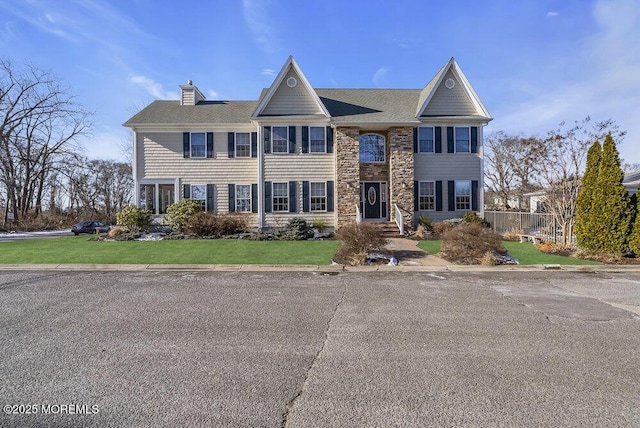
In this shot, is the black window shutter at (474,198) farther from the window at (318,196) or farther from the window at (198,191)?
the window at (198,191)

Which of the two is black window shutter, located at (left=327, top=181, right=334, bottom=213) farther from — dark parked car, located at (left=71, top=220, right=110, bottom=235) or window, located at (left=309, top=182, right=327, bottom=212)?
dark parked car, located at (left=71, top=220, right=110, bottom=235)

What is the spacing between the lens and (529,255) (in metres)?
12.1

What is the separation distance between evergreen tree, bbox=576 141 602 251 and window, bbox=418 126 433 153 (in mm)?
7575

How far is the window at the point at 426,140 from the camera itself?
18844 millimetres

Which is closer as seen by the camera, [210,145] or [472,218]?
[472,218]

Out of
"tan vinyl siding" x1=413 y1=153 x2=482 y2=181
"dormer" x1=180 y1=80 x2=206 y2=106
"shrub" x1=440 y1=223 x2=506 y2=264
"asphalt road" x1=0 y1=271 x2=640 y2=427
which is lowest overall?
"asphalt road" x1=0 y1=271 x2=640 y2=427

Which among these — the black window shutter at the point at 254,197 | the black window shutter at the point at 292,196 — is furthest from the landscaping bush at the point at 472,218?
the black window shutter at the point at 254,197

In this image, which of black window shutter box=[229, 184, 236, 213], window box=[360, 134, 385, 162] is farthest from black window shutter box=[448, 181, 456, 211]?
black window shutter box=[229, 184, 236, 213]

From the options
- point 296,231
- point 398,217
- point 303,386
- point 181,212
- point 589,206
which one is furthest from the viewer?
point 398,217

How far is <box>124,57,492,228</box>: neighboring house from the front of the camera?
18.1 meters

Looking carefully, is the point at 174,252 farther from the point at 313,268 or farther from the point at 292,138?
the point at 292,138

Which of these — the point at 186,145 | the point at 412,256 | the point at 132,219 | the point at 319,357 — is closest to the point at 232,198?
the point at 186,145

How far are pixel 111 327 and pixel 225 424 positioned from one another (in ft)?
10.9

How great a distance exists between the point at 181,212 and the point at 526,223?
17.1 m
